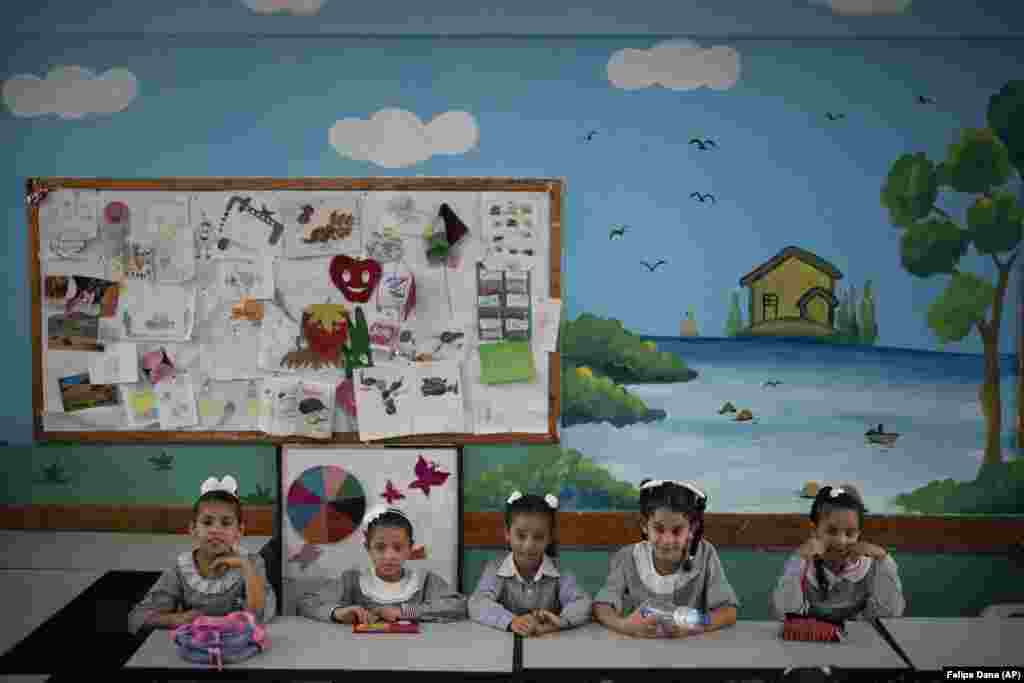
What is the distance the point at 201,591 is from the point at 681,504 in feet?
4.79

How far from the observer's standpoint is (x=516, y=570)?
10.9 ft

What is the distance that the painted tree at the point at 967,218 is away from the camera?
12.2 feet

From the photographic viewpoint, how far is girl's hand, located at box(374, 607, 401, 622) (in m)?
3.08

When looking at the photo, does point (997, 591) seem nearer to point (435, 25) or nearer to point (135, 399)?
point (435, 25)

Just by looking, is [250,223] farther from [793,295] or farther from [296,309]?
[793,295]

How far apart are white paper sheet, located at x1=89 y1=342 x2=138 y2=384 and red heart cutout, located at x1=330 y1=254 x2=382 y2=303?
2.54 feet

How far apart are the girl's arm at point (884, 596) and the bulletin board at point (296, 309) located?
1.21m

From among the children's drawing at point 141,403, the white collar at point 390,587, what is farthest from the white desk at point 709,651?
the children's drawing at point 141,403

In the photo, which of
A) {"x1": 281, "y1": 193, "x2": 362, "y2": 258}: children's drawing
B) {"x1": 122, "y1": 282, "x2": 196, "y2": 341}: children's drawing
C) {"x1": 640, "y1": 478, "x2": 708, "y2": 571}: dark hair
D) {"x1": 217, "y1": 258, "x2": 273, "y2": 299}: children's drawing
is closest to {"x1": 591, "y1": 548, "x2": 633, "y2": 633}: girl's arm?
{"x1": 640, "y1": 478, "x2": 708, "y2": 571}: dark hair

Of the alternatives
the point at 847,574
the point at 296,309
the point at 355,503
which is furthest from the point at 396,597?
the point at 847,574

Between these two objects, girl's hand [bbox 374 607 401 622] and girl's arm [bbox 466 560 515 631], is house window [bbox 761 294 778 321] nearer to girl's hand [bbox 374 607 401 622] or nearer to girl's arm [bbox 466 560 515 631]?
girl's arm [bbox 466 560 515 631]

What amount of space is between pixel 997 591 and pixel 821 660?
1.42 metres

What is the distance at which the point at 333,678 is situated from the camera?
105 inches

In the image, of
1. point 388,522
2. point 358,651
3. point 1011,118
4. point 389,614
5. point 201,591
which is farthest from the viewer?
point 1011,118
